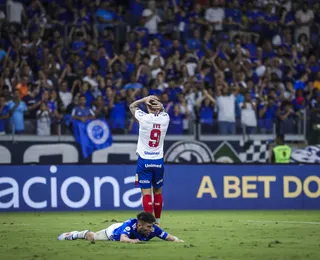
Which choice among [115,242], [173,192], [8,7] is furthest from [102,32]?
[115,242]

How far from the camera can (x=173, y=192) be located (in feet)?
75.7

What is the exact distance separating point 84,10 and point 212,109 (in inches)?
225

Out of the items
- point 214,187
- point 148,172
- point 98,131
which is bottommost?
point 214,187

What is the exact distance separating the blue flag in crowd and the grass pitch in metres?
3.03

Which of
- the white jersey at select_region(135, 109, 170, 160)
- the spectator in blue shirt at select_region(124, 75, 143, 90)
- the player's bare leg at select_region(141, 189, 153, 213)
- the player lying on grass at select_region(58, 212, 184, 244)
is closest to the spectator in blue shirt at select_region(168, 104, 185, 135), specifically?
the spectator in blue shirt at select_region(124, 75, 143, 90)

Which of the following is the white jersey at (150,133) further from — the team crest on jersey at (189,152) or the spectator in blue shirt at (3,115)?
the team crest on jersey at (189,152)

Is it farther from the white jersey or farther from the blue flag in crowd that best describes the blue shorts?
the blue flag in crowd

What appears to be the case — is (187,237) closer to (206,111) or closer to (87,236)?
(87,236)

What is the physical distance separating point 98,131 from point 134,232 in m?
11.3

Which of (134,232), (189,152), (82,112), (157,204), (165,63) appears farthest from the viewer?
(165,63)

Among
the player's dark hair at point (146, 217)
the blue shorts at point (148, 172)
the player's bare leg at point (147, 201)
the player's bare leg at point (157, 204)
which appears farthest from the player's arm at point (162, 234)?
the player's bare leg at point (157, 204)

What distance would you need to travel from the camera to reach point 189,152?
2495cm

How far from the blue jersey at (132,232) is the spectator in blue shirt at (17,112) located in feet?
35.5

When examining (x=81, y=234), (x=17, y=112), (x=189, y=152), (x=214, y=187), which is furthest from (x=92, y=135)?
(x=81, y=234)
